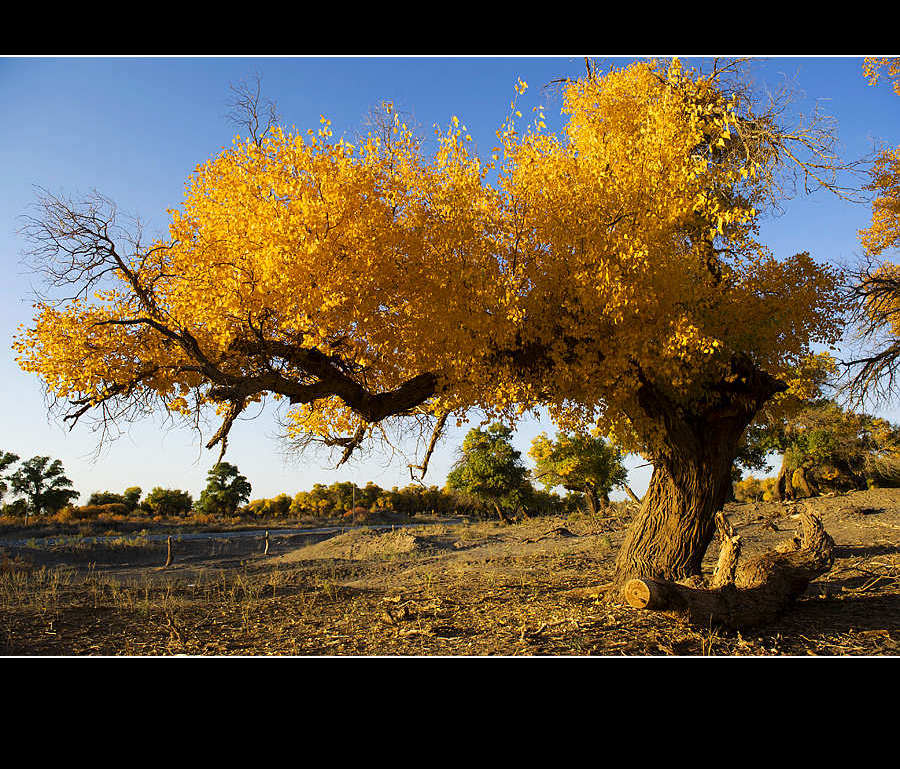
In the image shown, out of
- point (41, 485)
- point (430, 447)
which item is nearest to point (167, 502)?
point (41, 485)

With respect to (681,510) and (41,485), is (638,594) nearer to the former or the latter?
(681,510)

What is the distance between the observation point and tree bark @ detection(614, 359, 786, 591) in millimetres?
11234

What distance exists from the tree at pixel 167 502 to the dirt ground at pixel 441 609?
21.2 m

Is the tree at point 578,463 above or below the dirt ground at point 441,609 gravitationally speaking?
above

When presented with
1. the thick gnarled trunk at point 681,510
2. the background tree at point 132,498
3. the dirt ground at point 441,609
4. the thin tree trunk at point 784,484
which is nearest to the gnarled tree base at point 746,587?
the dirt ground at point 441,609

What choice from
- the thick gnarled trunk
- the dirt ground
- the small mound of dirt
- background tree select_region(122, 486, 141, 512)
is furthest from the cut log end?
background tree select_region(122, 486, 141, 512)

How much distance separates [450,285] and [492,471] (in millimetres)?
25085

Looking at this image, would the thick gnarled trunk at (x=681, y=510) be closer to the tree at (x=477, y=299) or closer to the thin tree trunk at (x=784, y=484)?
the tree at (x=477, y=299)

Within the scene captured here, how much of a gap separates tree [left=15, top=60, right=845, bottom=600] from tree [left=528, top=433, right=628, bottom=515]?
16643 millimetres

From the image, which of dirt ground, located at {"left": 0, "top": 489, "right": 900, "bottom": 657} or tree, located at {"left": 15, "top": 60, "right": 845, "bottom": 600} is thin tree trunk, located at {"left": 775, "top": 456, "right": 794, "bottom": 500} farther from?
tree, located at {"left": 15, "top": 60, "right": 845, "bottom": 600}

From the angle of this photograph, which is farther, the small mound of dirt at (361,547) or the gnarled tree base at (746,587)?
the small mound of dirt at (361,547)

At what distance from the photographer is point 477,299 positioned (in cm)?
A: 932

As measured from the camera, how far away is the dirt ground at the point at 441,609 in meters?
7.57

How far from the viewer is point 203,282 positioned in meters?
9.68
